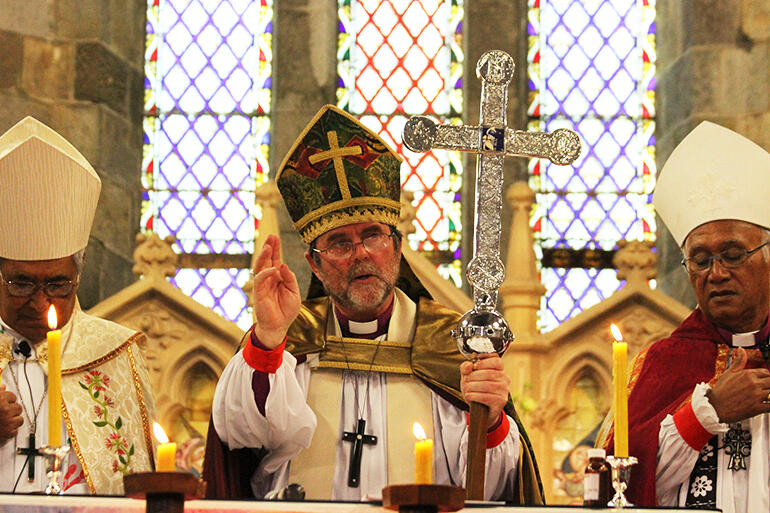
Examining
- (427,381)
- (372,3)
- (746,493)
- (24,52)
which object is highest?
(372,3)

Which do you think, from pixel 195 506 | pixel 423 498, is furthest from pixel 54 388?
pixel 423 498

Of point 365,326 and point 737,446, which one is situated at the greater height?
point 365,326

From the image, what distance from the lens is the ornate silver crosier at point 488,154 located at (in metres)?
4.73

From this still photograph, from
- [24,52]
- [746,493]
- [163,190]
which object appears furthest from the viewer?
[163,190]

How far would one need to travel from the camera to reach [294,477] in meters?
5.44

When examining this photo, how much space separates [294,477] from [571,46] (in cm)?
542

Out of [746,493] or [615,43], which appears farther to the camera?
[615,43]

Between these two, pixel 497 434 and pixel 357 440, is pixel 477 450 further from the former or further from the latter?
pixel 357 440

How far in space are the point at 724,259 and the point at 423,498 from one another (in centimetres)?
228

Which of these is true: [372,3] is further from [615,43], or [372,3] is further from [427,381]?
[427,381]

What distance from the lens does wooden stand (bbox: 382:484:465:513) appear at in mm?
3582

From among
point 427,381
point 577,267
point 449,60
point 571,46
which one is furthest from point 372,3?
point 427,381

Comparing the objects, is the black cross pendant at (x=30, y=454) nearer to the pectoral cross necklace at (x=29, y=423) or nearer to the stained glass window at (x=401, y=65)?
the pectoral cross necklace at (x=29, y=423)

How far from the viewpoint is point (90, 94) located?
9.45 m
